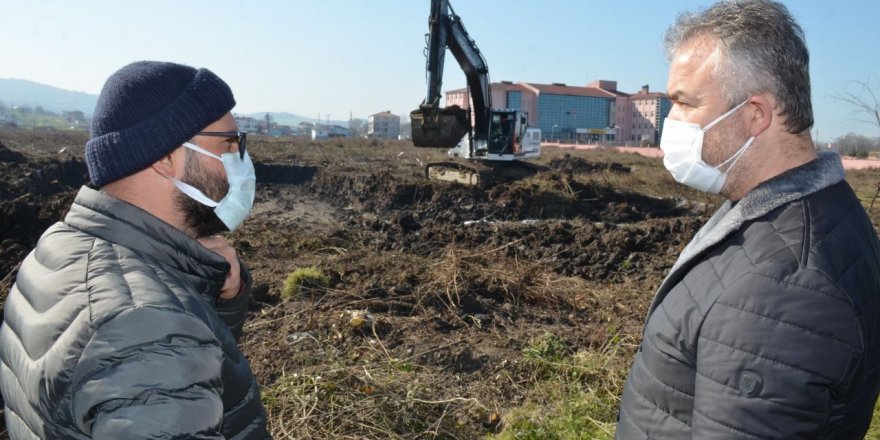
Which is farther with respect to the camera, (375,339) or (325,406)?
(375,339)

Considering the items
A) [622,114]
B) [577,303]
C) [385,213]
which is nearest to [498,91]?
[622,114]

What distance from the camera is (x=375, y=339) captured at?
615 centimetres

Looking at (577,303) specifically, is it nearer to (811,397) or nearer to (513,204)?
(811,397)

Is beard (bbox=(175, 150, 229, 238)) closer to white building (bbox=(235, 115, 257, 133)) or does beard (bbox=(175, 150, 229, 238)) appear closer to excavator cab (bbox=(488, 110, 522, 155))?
white building (bbox=(235, 115, 257, 133))

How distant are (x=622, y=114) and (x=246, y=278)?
113 meters

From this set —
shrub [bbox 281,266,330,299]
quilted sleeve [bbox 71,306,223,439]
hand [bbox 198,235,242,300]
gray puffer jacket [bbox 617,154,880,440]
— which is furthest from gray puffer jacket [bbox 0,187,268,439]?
shrub [bbox 281,266,330,299]

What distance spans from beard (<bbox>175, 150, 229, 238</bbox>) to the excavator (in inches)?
608

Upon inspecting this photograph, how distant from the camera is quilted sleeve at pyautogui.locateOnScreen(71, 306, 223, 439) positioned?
4.48 feet

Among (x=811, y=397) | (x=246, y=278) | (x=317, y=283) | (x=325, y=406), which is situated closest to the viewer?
(x=811, y=397)

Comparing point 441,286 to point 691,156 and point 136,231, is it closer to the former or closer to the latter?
point 691,156

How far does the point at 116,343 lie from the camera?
140cm

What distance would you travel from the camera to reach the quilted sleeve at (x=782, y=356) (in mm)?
1459

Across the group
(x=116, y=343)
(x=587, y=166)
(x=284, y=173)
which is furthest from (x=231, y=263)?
(x=587, y=166)

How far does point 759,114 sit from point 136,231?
5.64ft
